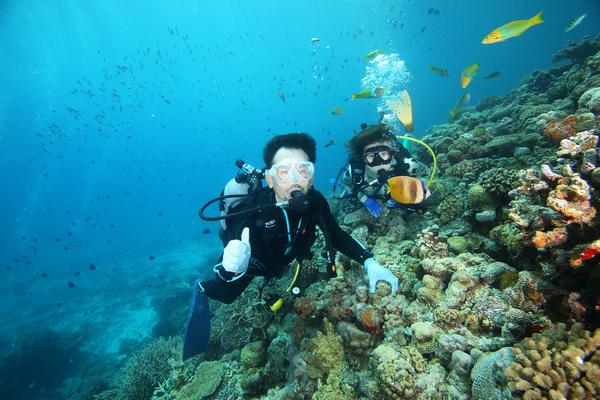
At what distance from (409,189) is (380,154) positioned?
254cm

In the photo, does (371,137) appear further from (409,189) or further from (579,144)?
(579,144)

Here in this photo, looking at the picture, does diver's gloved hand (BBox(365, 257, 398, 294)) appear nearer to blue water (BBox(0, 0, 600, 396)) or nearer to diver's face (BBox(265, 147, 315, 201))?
diver's face (BBox(265, 147, 315, 201))

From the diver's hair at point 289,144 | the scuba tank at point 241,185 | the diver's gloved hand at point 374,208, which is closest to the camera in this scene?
the diver's hair at point 289,144

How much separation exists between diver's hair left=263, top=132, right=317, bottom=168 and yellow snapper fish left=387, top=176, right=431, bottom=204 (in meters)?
1.46

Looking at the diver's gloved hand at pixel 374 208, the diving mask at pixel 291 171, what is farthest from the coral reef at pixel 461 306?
the diving mask at pixel 291 171

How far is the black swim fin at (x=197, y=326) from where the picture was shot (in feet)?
14.4

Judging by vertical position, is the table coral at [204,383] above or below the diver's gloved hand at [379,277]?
below

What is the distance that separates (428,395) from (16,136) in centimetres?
11321

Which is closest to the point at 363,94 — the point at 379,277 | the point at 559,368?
the point at 379,277

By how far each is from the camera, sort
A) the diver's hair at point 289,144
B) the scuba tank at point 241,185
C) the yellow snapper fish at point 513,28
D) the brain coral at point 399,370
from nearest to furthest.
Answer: the brain coral at point 399,370 → the diver's hair at point 289,144 → the scuba tank at point 241,185 → the yellow snapper fish at point 513,28

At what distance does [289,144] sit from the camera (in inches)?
157

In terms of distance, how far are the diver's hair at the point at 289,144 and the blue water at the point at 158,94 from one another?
35.6 feet

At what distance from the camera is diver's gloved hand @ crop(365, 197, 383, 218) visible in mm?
6004

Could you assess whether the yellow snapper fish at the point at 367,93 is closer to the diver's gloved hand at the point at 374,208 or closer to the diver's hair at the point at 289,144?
the diver's gloved hand at the point at 374,208
